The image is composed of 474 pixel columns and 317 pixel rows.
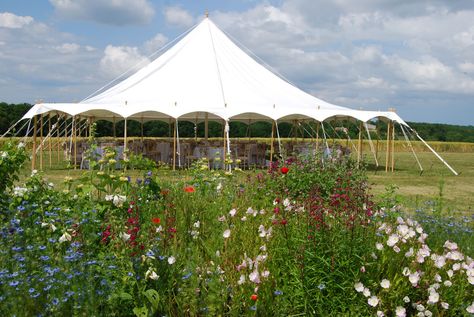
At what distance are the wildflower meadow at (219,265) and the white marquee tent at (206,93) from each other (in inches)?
407

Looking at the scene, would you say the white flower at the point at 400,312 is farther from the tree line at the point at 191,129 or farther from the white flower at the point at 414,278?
the tree line at the point at 191,129

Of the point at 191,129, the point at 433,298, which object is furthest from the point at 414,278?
the point at 191,129

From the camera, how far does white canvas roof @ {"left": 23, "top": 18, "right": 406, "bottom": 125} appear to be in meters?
14.5

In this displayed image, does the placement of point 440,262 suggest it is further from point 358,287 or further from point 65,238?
point 65,238

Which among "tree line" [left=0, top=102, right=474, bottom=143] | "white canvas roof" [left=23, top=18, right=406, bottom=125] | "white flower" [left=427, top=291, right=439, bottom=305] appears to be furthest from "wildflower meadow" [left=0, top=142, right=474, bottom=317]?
"tree line" [left=0, top=102, right=474, bottom=143]

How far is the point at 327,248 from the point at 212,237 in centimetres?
94

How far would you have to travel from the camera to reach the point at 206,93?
15.3 meters

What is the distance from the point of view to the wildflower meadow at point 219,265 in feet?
9.43

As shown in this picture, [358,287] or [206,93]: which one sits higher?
[206,93]

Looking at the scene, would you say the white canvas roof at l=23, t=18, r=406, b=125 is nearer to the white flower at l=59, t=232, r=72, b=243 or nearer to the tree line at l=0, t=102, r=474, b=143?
the tree line at l=0, t=102, r=474, b=143

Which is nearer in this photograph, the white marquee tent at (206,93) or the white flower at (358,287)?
the white flower at (358,287)

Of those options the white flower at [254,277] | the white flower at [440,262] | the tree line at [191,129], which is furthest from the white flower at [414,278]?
the tree line at [191,129]

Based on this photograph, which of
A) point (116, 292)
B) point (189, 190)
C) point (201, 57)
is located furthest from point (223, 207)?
point (201, 57)

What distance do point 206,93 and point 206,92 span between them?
65 mm
